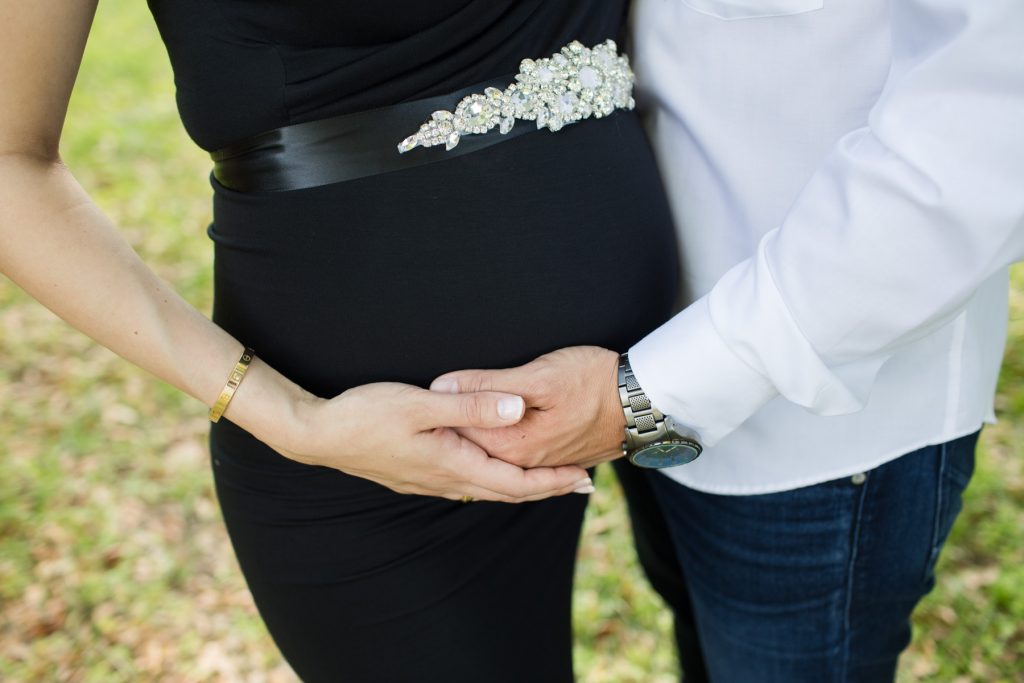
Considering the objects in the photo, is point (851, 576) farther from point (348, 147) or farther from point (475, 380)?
point (348, 147)

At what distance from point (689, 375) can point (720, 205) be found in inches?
11.2

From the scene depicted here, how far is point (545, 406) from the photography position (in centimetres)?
114

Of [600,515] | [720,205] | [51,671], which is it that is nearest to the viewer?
[720,205]

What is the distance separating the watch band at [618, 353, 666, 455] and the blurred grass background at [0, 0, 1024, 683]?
1702 mm

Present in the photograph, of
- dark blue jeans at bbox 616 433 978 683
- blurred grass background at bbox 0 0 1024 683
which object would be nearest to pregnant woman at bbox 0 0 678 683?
dark blue jeans at bbox 616 433 978 683

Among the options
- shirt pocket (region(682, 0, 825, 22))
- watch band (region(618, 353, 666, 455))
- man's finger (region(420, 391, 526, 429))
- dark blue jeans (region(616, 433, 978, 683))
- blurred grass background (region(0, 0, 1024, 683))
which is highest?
shirt pocket (region(682, 0, 825, 22))

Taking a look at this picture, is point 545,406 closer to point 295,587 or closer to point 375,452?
point 375,452

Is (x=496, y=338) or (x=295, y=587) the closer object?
(x=496, y=338)

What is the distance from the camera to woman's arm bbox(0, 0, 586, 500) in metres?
1.04

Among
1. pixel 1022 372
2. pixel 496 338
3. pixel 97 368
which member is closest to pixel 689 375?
pixel 496 338

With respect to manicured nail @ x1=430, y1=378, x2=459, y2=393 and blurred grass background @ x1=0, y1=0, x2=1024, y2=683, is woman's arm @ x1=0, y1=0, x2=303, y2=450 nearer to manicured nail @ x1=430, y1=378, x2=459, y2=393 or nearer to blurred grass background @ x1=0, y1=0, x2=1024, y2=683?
manicured nail @ x1=430, y1=378, x2=459, y2=393

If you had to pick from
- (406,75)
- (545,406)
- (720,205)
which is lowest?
(545,406)

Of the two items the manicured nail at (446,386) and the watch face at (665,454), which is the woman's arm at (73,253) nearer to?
the manicured nail at (446,386)

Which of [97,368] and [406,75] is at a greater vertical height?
[406,75]
